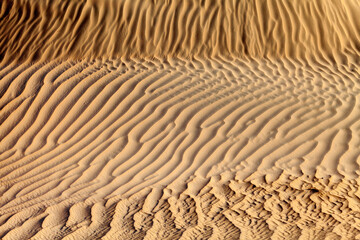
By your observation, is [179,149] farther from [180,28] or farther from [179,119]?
[180,28]

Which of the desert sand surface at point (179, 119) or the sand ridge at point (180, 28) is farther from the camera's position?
the sand ridge at point (180, 28)

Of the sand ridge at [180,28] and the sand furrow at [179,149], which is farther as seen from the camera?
the sand ridge at [180,28]

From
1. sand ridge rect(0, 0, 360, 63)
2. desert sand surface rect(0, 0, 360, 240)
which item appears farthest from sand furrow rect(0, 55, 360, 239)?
sand ridge rect(0, 0, 360, 63)

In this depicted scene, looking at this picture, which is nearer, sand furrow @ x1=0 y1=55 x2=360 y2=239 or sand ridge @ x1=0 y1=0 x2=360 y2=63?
sand furrow @ x1=0 y1=55 x2=360 y2=239

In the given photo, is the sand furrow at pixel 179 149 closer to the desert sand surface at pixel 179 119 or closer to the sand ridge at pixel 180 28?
the desert sand surface at pixel 179 119

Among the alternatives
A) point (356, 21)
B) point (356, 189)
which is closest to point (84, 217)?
point (356, 189)

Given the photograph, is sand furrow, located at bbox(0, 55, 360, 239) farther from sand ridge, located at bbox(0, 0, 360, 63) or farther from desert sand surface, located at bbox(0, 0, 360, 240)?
sand ridge, located at bbox(0, 0, 360, 63)

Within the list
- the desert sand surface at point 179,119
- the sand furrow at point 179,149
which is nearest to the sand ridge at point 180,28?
the desert sand surface at point 179,119

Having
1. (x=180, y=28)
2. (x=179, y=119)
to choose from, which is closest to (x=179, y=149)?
(x=179, y=119)

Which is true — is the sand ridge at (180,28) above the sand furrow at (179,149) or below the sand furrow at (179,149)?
above
